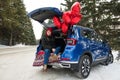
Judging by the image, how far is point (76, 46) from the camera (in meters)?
7.97

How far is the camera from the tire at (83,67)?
809 cm

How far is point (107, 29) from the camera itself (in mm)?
22578

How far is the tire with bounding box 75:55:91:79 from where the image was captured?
8.09 metres

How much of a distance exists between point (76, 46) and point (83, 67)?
0.88 metres

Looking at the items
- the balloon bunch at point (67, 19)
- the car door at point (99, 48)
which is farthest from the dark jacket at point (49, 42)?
the car door at point (99, 48)

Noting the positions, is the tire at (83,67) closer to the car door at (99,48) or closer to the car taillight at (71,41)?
the car taillight at (71,41)

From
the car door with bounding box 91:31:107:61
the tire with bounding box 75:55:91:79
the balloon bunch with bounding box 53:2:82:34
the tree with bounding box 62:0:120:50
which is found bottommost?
the tire with bounding box 75:55:91:79

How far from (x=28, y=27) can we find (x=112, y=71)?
1423 inches

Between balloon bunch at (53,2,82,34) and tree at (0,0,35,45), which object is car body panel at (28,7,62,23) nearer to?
balloon bunch at (53,2,82,34)

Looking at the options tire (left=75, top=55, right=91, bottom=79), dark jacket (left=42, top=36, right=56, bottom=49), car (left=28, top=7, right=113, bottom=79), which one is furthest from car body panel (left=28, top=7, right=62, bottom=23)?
tire (left=75, top=55, right=91, bottom=79)

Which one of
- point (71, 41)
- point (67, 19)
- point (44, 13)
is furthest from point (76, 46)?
point (44, 13)

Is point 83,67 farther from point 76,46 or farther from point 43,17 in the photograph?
point 43,17

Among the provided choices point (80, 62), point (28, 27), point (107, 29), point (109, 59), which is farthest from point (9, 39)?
point (80, 62)

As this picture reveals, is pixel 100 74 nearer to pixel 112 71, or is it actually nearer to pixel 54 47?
pixel 112 71
